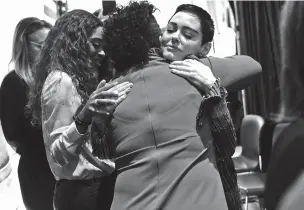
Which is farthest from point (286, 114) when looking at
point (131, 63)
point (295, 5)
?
point (131, 63)

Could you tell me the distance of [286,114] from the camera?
2.52ft

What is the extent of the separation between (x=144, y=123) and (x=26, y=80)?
97 cm

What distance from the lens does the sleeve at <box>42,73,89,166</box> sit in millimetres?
1353

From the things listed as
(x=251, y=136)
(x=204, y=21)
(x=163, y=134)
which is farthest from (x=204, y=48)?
(x=251, y=136)

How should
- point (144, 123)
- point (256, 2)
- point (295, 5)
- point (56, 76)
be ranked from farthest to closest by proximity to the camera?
point (256, 2), point (56, 76), point (144, 123), point (295, 5)

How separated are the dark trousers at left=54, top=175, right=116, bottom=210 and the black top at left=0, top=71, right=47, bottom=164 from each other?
1.45 ft

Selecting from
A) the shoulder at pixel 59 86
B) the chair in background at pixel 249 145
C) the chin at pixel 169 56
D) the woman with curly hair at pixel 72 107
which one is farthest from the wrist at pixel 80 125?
the chair in background at pixel 249 145

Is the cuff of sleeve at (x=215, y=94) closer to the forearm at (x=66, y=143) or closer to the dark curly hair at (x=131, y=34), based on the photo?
the dark curly hair at (x=131, y=34)

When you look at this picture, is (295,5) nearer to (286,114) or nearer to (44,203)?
(286,114)

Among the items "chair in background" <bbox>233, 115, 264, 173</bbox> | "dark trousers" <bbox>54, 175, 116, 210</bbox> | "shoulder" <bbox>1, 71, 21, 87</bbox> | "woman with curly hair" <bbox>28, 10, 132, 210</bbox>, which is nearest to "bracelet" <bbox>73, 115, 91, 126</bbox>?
"woman with curly hair" <bbox>28, 10, 132, 210</bbox>

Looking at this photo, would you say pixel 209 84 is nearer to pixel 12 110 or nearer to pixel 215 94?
pixel 215 94

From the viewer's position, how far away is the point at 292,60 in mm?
723

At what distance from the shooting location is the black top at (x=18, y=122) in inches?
74.5

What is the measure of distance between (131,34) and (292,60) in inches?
20.7
